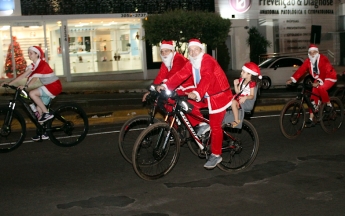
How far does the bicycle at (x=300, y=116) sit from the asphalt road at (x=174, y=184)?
1.91ft

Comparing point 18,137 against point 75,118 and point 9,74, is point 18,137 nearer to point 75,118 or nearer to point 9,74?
point 75,118

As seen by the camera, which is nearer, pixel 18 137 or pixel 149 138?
pixel 149 138

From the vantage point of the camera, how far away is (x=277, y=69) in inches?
901

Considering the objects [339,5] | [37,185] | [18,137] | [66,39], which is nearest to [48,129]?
[18,137]

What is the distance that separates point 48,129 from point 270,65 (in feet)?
49.4

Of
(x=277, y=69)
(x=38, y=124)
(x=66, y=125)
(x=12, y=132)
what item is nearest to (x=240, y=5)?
(x=277, y=69)

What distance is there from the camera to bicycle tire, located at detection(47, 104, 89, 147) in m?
9.53

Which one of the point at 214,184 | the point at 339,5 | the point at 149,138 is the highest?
the point at 339,5

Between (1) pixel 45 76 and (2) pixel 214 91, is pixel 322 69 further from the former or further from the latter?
(1) pixel 45 76

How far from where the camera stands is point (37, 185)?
280 inches

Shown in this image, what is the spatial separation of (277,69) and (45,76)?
15007 millimetres

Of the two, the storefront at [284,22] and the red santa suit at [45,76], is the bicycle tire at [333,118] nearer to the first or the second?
the red santa suit at [45,76]

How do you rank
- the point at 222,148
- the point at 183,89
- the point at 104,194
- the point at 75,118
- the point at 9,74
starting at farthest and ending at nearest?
the point at 9,74, the point at 75,118, the point at 183,89, the point at 222,148, the point at 104,194

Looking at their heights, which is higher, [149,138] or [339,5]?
[339,5]
